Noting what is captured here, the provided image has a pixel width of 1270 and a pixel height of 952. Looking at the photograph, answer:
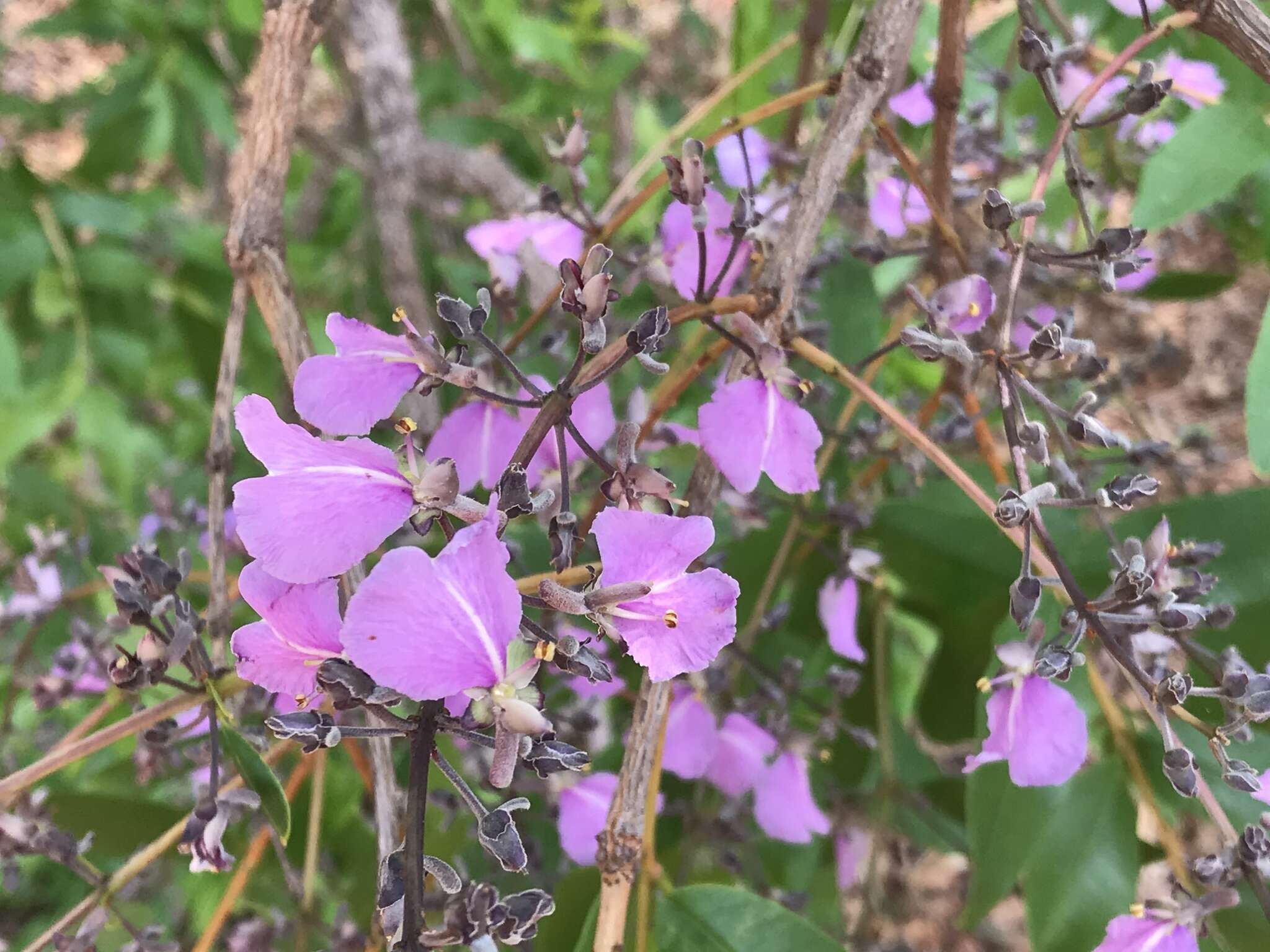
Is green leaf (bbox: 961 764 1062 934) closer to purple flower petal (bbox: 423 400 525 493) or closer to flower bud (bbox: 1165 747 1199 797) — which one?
flower bud (bbox: 1165 747 1199 797)

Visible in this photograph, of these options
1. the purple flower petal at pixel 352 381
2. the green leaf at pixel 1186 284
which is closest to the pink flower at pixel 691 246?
the purple flower petal at pixel 352 381

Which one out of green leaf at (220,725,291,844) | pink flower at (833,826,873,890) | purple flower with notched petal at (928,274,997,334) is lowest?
pink flower at (833,826,873,890)

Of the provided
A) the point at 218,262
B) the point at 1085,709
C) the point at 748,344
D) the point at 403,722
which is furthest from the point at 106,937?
the point at 218,262

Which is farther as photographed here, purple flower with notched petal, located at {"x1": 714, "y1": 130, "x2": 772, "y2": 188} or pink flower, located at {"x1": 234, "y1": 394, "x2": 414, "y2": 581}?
purple flower with notched petal, located at {"x1": 714, "y1": 130, "x2": 772, "y2": 188}

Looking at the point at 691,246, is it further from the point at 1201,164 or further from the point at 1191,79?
the point at 1191,79

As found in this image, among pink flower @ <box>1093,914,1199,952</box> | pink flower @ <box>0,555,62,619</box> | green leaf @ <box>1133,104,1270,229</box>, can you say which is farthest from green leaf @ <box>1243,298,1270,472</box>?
pink flower @ <box>0,555,62,619</box>

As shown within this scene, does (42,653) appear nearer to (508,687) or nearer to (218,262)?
(218,262)

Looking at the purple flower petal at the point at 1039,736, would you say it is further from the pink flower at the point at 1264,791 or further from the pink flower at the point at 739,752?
the pink flower at the point at 739,752
